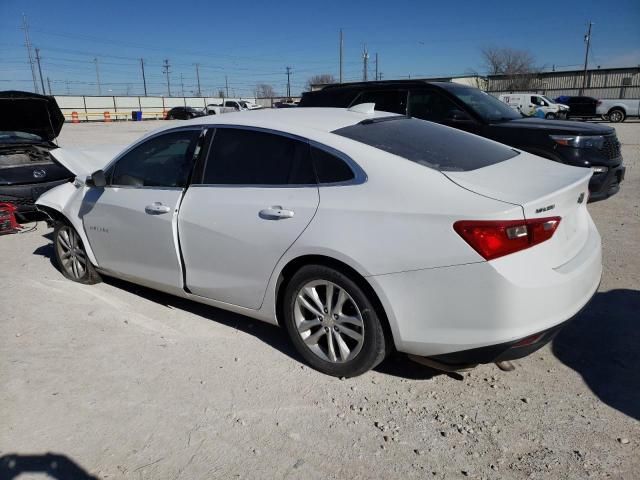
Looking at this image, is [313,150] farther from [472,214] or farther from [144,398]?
[144,398]

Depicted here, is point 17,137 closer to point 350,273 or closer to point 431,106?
point 431,106

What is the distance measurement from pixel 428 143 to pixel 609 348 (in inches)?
72.1

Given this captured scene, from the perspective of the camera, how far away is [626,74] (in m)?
53.2

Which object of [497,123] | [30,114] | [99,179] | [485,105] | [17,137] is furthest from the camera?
[17,137]

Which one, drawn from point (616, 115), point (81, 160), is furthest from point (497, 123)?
point (616, 115)

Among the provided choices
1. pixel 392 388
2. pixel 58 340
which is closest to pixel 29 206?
pixel 58 340

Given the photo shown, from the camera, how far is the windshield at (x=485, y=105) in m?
6.92

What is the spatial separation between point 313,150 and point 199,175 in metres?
0.98

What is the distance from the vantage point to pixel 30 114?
25.1ft

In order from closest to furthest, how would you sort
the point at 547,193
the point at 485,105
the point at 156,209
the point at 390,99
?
the point at 547,193, the point at 156,209, the point at 485,105, the point at 390,99

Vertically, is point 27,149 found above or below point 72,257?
above

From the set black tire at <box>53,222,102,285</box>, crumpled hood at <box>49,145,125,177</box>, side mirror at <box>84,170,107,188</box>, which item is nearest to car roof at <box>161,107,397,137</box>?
side mirror at <box>84,170,107,188</box>

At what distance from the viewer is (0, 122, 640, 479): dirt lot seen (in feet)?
7.96

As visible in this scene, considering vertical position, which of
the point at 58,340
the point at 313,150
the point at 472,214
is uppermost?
the point at 313,150
